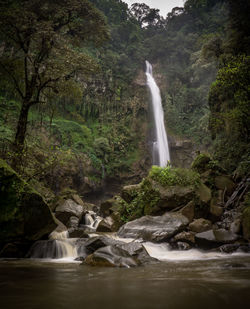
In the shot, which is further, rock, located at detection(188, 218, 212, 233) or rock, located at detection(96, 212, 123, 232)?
rock, located at detection(96, 212, 123, 232)

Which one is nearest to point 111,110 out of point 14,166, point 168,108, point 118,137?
point 118,137

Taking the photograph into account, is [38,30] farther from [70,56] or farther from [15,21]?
[70,56]

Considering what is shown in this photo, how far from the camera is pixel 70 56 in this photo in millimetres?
8016

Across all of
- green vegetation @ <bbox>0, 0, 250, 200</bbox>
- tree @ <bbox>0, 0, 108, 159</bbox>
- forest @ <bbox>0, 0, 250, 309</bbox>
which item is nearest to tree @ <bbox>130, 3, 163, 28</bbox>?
green vegetation @ <bbox>0, 0, 250, 200</bbox>

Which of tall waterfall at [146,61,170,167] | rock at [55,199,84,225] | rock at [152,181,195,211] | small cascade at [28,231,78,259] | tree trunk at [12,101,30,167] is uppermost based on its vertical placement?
tall waterfall at [146,61,170,167]

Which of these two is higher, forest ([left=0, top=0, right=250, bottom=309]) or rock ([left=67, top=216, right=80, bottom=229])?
forest ([left=0, top=0, right=250, bottom=309])

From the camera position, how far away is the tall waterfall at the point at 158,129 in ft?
92.1

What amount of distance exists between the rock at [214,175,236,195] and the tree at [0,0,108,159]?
8.00 m

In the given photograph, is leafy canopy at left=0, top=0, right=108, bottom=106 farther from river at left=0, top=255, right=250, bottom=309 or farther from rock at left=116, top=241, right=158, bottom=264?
river at left=0, top=255, right=250, bottom=309

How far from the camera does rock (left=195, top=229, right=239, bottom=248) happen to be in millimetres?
6680

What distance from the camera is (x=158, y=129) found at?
31406mm

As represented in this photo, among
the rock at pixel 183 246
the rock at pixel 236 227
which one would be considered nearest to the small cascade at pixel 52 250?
the rock at pixel 183 246

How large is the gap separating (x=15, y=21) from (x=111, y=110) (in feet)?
78.7

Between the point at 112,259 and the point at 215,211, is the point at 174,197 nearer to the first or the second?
the point at 215,211
